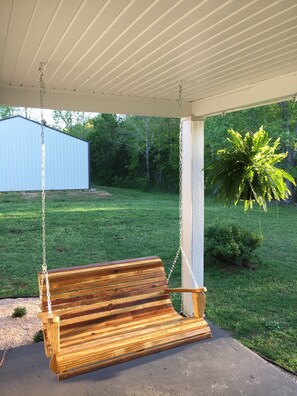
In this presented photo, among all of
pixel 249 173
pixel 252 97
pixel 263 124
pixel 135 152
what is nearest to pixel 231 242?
→ pixel 249 173

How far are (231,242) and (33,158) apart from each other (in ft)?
31.1

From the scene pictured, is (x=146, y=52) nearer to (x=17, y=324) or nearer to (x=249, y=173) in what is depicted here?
(x=249, y=173)

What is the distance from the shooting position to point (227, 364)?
263cm

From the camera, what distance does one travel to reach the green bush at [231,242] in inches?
214

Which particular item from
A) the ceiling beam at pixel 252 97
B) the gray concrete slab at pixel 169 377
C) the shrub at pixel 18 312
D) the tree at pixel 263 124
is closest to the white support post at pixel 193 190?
the ceiling beam at pixel 252 97

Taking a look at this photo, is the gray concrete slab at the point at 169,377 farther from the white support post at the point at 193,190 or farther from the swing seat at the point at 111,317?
the white support post at the point at 193,190

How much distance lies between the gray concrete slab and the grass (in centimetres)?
52

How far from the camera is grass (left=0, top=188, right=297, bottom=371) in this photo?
386 centimetres

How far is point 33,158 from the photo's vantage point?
→ 12.9 m

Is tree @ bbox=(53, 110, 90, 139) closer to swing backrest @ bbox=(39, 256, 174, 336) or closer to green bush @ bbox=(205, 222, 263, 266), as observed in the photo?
green bush @ bbox=(205, 222, 263, 266)

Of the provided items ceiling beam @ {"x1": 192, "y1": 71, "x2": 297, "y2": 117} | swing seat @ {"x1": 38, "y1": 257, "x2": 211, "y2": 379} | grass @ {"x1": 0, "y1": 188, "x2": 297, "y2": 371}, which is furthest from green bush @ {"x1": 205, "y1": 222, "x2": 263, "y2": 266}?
swing seat @ {"x1": 38, "y1": 257, "x2": 211, "y2": 379}

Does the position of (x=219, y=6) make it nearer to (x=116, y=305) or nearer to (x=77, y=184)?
(x=116, y=305)

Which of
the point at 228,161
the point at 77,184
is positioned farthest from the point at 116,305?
the point at 77,184

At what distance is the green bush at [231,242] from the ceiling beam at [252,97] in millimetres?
2607
